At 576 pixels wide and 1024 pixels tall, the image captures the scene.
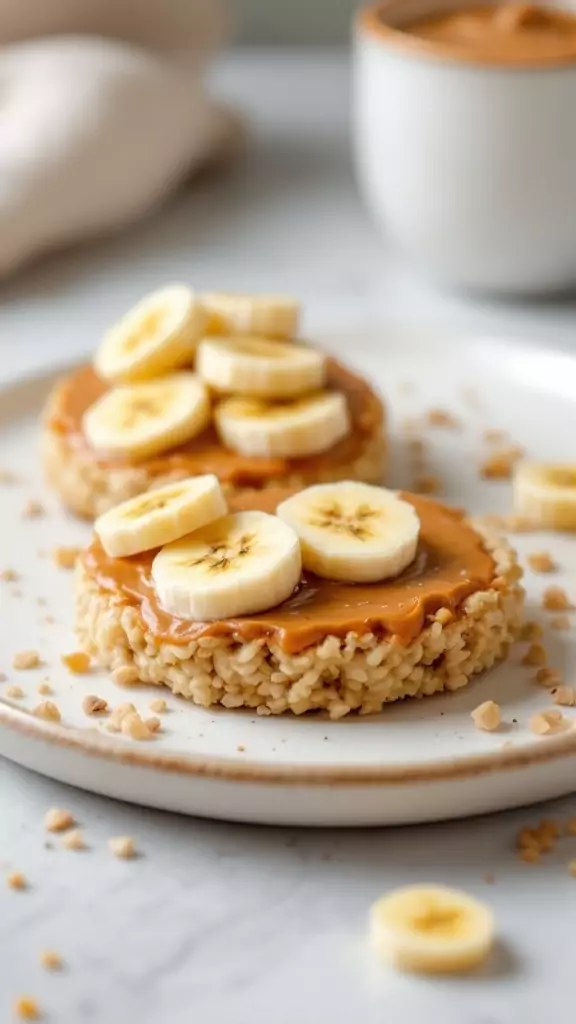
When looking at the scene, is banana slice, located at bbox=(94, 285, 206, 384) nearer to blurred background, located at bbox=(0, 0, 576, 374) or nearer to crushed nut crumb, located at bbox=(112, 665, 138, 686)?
blurred background, located at bbox=(0, 0, 576, 374)

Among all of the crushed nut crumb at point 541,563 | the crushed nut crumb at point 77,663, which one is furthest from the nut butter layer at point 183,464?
the crushed nut crumb at point 77,663

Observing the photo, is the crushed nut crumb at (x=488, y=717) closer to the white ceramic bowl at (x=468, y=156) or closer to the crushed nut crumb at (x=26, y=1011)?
the crushed nut crumb at (x=26, y=1011)

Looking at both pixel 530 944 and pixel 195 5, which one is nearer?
pixel 530 944

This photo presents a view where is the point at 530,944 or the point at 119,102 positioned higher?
the point at 119,102

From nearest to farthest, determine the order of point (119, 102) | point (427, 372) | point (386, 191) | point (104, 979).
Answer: point (104, 979) < point (427, 372) < point (386, 191) < point (119, 102)

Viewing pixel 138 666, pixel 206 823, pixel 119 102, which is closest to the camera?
pixel 206 823

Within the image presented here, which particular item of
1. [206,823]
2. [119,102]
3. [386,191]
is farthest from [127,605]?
[119,102]

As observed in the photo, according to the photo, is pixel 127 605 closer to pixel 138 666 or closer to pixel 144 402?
pixel 138 666

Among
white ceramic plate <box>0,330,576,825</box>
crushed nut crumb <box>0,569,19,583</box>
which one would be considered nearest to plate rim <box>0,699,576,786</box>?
white ceramic plate <box>0,330,576,825</box>
